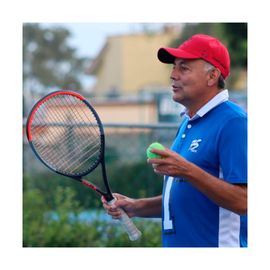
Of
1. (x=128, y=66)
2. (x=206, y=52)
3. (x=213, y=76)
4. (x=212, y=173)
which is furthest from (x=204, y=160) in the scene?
(x=128, y=66)

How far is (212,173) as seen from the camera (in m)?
3.36

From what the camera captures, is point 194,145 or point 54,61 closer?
point 194,145

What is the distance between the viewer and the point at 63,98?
406 cm

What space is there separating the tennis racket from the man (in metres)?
0.42

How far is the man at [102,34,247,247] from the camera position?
3.25 meters

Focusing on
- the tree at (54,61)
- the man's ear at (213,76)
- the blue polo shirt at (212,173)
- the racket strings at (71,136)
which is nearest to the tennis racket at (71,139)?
the racket strings at (71,136)

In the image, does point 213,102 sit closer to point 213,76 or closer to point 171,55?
point 213,76

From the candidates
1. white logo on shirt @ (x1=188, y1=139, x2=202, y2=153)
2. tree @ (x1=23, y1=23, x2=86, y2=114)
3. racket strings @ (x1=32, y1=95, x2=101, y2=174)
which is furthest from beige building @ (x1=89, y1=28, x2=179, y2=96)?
white logo on shirt @ (x1=188, y1=139, x2=202, y2=153)

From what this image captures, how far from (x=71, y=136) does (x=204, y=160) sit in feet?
5.14

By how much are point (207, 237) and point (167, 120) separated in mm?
6810

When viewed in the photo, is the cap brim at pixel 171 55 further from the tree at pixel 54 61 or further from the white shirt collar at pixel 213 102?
the tree at pixel 54 61

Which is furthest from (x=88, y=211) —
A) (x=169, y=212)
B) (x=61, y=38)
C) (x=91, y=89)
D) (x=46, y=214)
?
(x=91, y=89)

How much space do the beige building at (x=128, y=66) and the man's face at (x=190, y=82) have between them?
27776mm
